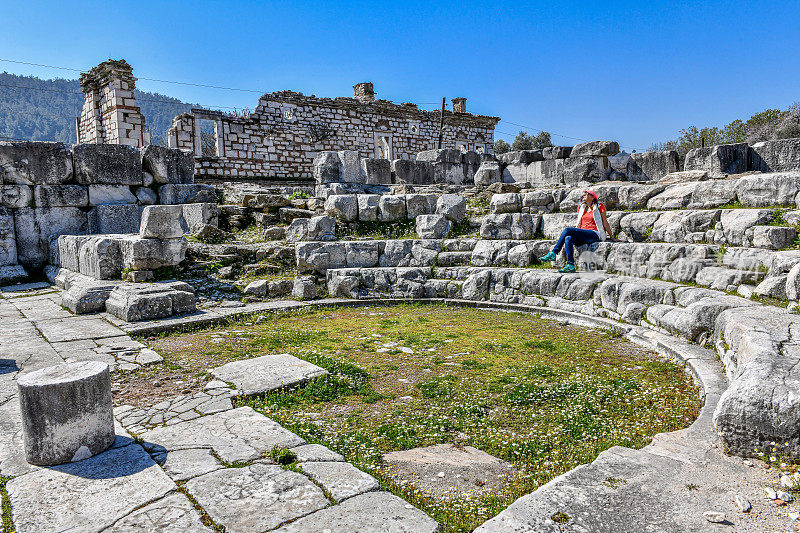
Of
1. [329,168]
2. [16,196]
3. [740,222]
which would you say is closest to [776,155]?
[740,222]

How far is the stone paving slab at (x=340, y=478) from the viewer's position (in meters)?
2.58

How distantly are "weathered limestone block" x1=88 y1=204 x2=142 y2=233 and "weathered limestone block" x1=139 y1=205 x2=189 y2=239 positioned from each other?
10.3 feet

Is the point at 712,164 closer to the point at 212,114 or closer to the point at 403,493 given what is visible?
the point at 403,493

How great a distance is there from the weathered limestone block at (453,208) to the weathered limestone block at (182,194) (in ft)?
18.0

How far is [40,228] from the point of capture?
33.1 feet

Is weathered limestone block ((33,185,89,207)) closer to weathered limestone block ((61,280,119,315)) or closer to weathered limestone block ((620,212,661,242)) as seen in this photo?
weathered limestone block ((61,280,119,315))

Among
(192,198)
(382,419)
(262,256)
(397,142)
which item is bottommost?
(382,419)

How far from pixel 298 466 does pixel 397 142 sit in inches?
934

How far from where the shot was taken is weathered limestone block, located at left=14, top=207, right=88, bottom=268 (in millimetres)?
9906

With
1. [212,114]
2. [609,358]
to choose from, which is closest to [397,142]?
[212,114]

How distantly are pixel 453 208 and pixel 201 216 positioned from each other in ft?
16.5

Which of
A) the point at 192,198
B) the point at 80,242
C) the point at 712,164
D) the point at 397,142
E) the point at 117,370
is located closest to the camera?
the point at 117,370

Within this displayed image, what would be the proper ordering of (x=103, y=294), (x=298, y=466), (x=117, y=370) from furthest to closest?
(x=103, y=294), (x=117, y=370), (x=298, y=466)

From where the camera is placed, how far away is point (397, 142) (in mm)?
25406
